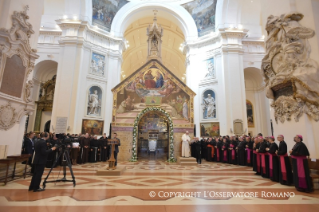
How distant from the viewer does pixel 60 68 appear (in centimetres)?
1638

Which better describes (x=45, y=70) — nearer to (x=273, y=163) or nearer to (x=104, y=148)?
(x=104, y=148)

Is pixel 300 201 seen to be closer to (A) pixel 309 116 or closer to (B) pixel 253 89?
(A) pixel 309 116

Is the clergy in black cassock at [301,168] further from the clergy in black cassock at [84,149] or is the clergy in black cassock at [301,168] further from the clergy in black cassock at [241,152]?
the clergy in black cassock at [84,149]

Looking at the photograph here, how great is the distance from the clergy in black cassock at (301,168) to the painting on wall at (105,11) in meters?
19.6

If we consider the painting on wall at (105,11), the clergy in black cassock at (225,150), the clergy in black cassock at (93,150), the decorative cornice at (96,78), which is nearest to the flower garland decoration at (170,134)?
the clergy in black cassock at (93,150)

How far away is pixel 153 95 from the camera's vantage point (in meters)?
13.0

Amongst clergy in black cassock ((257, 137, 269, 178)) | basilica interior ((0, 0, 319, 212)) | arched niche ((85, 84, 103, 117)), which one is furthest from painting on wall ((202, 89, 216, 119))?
clergy in black cassock ((257, 137, 269, 178))

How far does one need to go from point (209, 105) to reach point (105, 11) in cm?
1477

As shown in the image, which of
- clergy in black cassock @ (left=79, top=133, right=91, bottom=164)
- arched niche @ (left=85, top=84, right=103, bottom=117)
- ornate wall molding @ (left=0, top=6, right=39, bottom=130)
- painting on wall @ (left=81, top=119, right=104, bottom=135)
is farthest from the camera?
arched niche @ (left=85, top=84, right=103, bottom=117)

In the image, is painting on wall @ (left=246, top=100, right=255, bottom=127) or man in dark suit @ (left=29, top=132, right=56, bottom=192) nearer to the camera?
man in dark suit @ (left=29, top=132, right=56, bottom=192)

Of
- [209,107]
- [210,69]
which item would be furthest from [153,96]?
[210,69]

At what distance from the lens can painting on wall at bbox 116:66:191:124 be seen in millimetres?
12680

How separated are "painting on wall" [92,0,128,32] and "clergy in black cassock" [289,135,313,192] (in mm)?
19595

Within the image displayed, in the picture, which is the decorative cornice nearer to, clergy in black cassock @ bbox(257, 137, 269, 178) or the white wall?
the white wall
